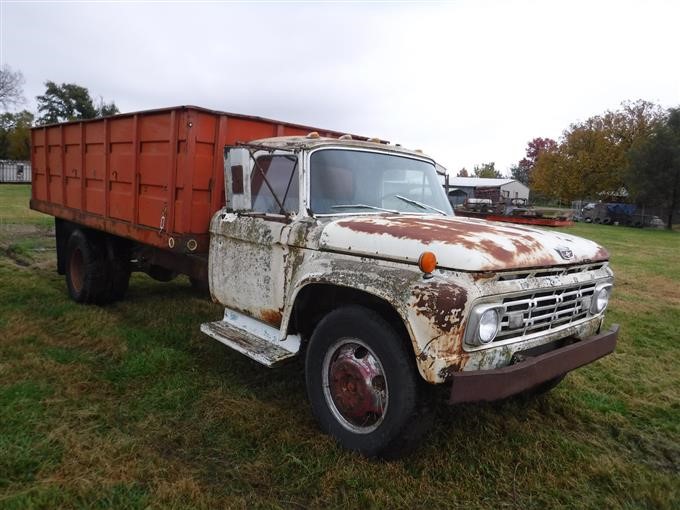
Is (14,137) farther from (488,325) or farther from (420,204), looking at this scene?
(488,325)

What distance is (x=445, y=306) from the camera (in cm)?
260

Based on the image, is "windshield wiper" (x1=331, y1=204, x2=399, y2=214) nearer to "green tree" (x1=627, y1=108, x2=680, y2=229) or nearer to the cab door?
the cab door

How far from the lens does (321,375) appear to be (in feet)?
10.8

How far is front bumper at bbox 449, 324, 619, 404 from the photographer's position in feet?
8.62

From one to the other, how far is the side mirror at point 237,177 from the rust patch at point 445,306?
187 cm

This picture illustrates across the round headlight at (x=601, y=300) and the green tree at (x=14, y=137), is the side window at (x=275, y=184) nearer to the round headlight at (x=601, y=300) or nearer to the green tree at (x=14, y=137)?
the round headlight at (x=601, y=300)

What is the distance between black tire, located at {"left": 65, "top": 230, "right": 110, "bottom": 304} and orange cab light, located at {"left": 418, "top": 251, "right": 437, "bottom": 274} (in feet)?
15.2

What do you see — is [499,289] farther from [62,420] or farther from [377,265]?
[62,420]

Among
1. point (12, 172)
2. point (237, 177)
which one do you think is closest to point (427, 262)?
point (237, 177)

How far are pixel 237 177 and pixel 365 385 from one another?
1.96 metres

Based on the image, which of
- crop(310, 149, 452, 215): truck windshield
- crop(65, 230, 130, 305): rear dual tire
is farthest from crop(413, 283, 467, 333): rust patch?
crop(65, 230, 130, 305): rear dual tire

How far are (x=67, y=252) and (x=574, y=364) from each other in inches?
235

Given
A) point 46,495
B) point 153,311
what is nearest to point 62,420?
point 46,495

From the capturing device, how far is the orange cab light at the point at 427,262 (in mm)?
2693
